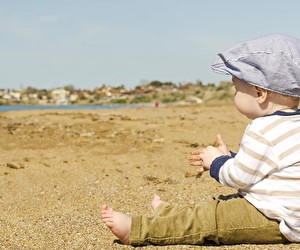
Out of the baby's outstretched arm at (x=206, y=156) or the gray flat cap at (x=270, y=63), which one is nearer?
the gray flat cap at (x=270, y=63)

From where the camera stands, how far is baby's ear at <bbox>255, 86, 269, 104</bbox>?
2.13m

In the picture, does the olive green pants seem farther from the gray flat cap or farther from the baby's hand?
the gray flat cap

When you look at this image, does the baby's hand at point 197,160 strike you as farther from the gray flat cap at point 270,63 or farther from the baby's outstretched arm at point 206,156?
the gray flat cap at point 270,63

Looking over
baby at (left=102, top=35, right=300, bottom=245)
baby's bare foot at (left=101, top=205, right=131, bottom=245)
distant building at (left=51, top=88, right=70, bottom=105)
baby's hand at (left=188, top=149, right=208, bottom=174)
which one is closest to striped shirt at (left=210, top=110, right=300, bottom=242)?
baby at (left=102, top=35, right=300, bottom=245)

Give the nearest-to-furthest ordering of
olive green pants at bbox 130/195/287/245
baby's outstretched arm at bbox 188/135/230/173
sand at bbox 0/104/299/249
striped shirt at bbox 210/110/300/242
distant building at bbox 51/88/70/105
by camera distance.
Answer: striped shirt at bbox 210/110/300/242
olive green pants at bbox 130/195/287/245
baby's outstretched arm at bbox 188/135/230/173
sand at bbox 0/104/299/249
distant building at bbox 51/88/70/105

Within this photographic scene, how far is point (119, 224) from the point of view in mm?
2197

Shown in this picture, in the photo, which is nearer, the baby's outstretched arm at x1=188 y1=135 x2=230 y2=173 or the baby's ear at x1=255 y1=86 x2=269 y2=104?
the baby's ear at x1=255 y1=86 x2=269 y2=104

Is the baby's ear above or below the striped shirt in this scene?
above

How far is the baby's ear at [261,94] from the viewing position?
2.13 m

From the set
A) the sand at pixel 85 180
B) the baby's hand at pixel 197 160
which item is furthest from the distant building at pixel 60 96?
the baby's hand at pixel 197 160

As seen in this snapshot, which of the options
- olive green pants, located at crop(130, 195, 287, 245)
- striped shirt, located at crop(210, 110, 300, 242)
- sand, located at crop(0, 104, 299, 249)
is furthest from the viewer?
sand, located at crop(0, 104, 299, 249)

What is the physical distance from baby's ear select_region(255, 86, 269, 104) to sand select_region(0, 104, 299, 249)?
0.63m

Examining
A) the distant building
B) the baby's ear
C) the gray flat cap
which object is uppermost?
the gray flat cap

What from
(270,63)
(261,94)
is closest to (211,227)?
(261,94)
